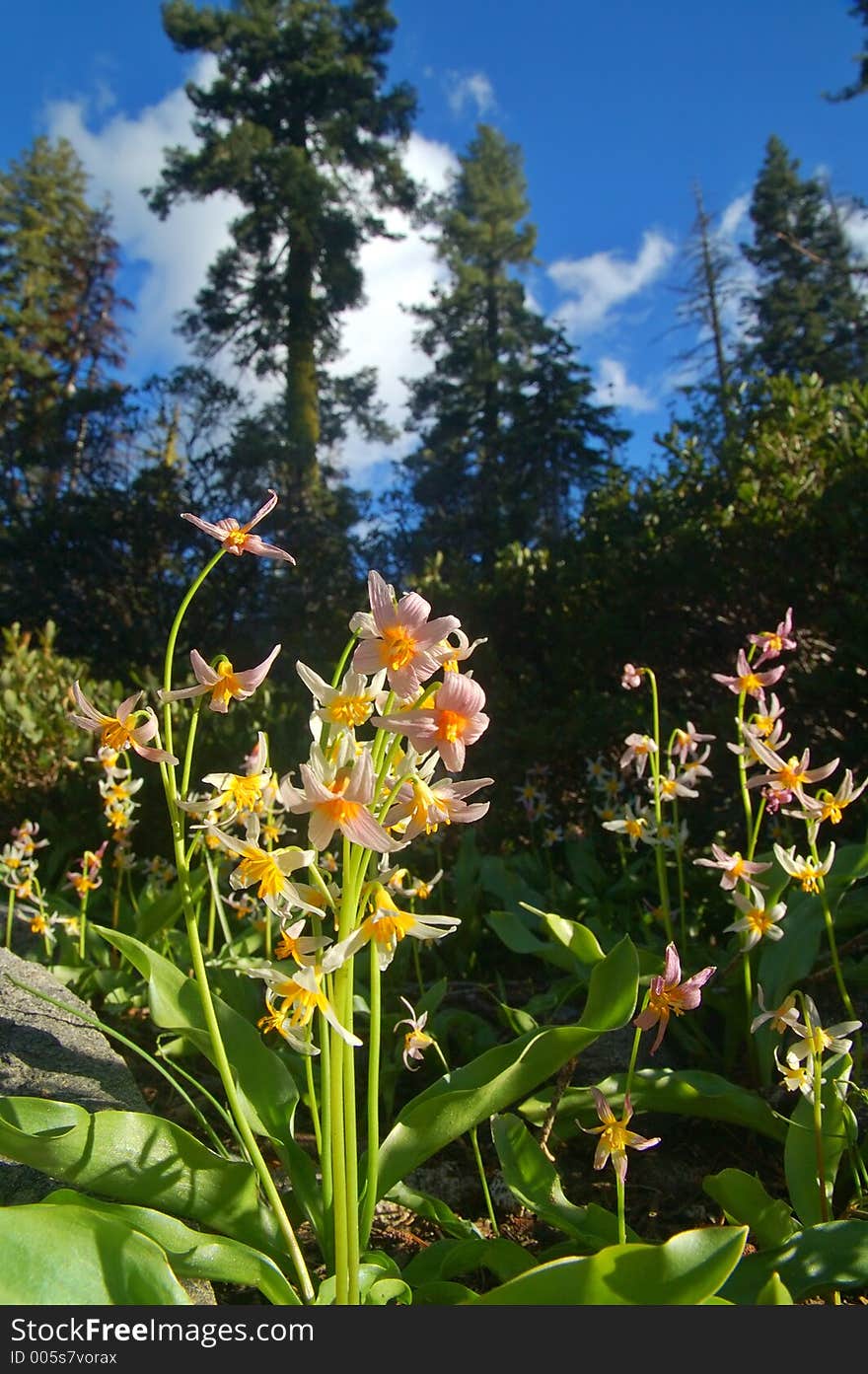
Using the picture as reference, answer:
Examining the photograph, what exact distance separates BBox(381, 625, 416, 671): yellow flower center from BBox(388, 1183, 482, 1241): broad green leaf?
0.95 m

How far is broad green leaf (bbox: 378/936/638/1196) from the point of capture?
1.22 metres

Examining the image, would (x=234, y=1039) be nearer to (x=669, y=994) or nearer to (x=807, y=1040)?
(x=669, y=994)

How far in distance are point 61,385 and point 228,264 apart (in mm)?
9108

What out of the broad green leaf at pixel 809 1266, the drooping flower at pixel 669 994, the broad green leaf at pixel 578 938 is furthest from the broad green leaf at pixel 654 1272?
the broad green leaf at pixel 578 938

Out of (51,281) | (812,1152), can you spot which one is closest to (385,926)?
(812,1152)

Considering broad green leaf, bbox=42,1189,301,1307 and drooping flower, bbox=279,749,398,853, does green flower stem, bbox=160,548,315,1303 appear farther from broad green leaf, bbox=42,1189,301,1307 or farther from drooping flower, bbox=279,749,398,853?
drooping flower, bbox=279,749,398,853

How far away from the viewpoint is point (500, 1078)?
3.95ft

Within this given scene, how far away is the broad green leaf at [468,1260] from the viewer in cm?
125

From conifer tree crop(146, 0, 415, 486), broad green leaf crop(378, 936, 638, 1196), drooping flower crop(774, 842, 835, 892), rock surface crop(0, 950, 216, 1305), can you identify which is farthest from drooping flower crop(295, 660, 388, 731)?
conifer tree crop(146, 0, 415, 486)

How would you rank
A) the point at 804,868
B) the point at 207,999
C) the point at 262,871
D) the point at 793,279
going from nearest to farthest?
the point at 262,871, the point at 207,999, the point at 804,868, the point at 793,279

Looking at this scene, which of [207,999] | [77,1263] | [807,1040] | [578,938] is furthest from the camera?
[578,938]

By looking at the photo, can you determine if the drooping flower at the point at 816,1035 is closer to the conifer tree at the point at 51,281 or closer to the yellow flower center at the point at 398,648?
the yellow flower center at the point at 398,648

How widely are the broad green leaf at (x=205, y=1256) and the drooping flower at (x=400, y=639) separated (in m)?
0.71

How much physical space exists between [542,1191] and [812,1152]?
46 cm
